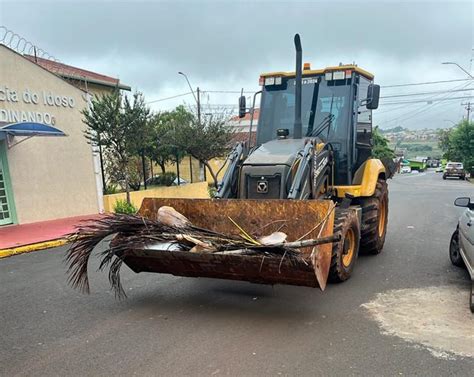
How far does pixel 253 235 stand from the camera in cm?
515

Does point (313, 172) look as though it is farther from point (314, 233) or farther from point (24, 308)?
point (24, 308)

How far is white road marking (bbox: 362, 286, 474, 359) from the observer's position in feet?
13.1

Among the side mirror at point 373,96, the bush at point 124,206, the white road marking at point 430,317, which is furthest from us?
the bush at point 124,206

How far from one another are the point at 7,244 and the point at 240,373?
7.94m

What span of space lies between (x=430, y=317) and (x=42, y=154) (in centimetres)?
1180

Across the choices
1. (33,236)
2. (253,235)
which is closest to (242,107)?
(253,235)

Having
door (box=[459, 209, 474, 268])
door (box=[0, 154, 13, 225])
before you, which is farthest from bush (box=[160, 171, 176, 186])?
door (box=[459, 209, 474, 268])

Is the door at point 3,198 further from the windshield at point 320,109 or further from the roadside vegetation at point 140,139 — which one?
the windshield at point 320,109

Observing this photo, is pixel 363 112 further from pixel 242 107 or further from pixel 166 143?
pixel 166 143

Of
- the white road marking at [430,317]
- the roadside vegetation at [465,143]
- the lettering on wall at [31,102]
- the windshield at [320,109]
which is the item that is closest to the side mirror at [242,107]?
the windshield at [320,109]

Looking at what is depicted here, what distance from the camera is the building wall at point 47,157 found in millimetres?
12109

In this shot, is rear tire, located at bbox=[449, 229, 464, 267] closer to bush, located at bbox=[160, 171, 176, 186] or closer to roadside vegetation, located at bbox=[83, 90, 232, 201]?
roadside vegetation, located at bbox=[83, 90, 232, 201]

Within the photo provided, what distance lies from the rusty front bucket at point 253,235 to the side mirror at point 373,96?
264 centimetres

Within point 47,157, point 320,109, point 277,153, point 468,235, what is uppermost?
point 320,109
